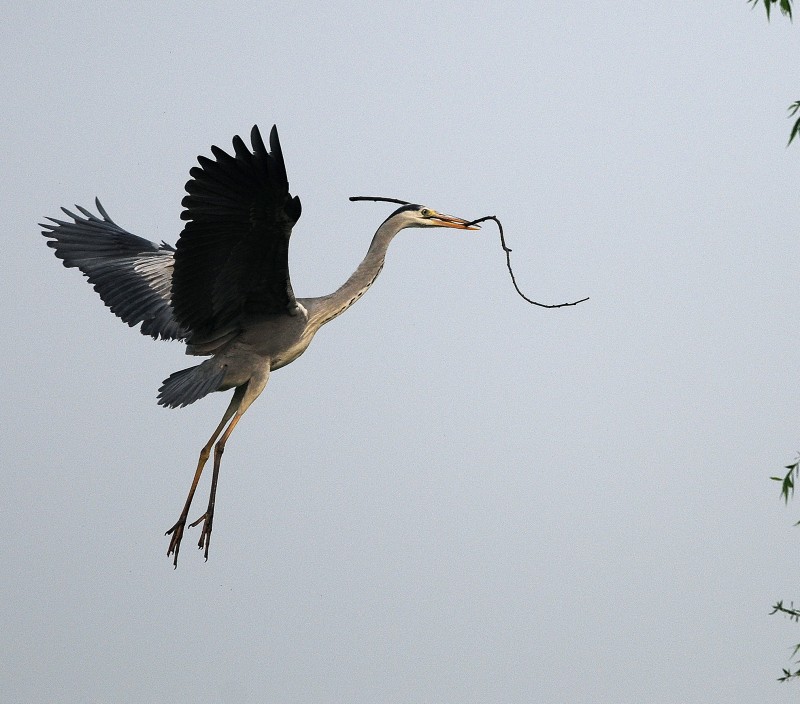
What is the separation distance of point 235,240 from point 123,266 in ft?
7.40

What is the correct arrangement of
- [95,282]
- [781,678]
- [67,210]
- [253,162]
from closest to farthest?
[781,678]
[253,162]
[95,282]
[67,210]

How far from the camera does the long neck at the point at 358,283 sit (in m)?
7.34

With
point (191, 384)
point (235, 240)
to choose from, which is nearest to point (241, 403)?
point (191, 384)

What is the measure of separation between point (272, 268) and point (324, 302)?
79 cm

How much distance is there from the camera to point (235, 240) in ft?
20.9

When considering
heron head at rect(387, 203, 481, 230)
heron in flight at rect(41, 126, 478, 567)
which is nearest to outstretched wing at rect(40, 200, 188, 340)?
heron in flight at rect(41, 126, 478, 567)

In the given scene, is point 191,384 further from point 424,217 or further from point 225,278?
point 424,217

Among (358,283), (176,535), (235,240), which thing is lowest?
(176,535)

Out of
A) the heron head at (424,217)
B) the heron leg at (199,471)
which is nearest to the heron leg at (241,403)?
the heron leg at (199,471)

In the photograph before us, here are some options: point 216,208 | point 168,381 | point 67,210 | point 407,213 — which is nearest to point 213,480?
point 168,381

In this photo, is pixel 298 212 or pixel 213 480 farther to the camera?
pixel 213 480

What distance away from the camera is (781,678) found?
14.5 feet

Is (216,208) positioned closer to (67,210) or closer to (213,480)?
(213,480)

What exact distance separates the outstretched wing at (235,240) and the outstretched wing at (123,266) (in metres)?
0.73
